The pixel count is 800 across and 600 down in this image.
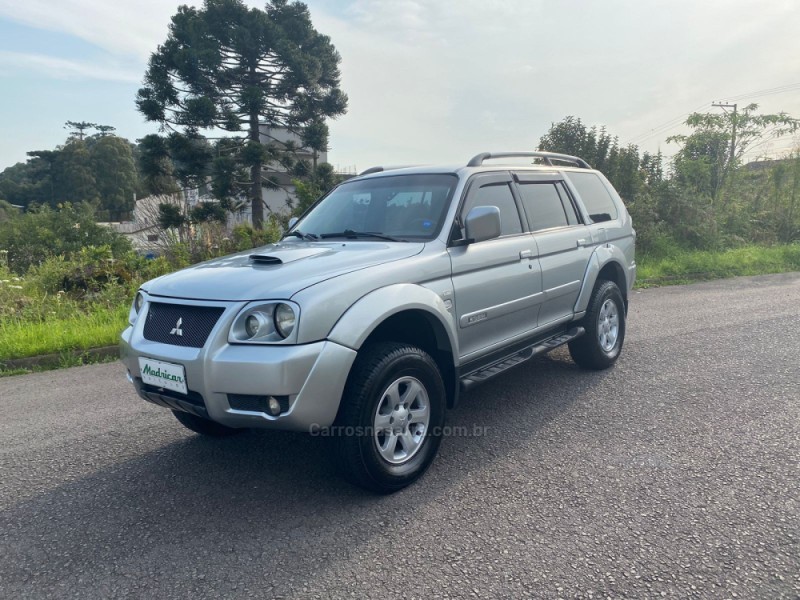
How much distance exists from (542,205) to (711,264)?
10323 millimetres

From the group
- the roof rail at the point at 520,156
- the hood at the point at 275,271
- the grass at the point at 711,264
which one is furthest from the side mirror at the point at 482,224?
the grass at the point at 711,264

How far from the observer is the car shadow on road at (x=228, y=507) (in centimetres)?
260

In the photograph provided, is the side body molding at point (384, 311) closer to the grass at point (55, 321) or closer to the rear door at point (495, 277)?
the rear door at point (495, 277)

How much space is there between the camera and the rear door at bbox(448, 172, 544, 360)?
369 centimetres

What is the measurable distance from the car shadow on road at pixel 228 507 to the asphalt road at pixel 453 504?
12mm

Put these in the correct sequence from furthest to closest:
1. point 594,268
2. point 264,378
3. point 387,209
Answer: point 594,268 → point 387,209 → point 264,378

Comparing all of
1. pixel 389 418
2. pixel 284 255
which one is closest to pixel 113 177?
pixel 284 255

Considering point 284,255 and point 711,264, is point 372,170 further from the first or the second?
point 711,264

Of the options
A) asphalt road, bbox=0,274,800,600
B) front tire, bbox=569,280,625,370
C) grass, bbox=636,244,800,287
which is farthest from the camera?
grass, bbox=636,244,800,287

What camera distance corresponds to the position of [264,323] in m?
2.78

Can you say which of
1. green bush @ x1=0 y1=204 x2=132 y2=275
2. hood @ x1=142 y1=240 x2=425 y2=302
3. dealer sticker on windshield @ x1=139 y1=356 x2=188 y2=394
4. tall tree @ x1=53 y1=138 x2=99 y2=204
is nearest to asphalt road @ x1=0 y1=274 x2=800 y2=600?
dealer sticker on windshield @ x1=139 y1=356 x2=188 y2=394

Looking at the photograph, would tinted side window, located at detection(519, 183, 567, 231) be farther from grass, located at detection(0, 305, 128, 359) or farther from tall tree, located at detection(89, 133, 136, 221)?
tall tree, located at detection(89, 133, 136, 221)

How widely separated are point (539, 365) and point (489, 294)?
2.06 meters

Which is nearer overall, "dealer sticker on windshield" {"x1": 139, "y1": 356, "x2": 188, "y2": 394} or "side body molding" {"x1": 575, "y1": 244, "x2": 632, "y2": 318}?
"dealer sticker on windshield" {"x1": 139, "y1": 356, "x2": 188, "y2": 394}
